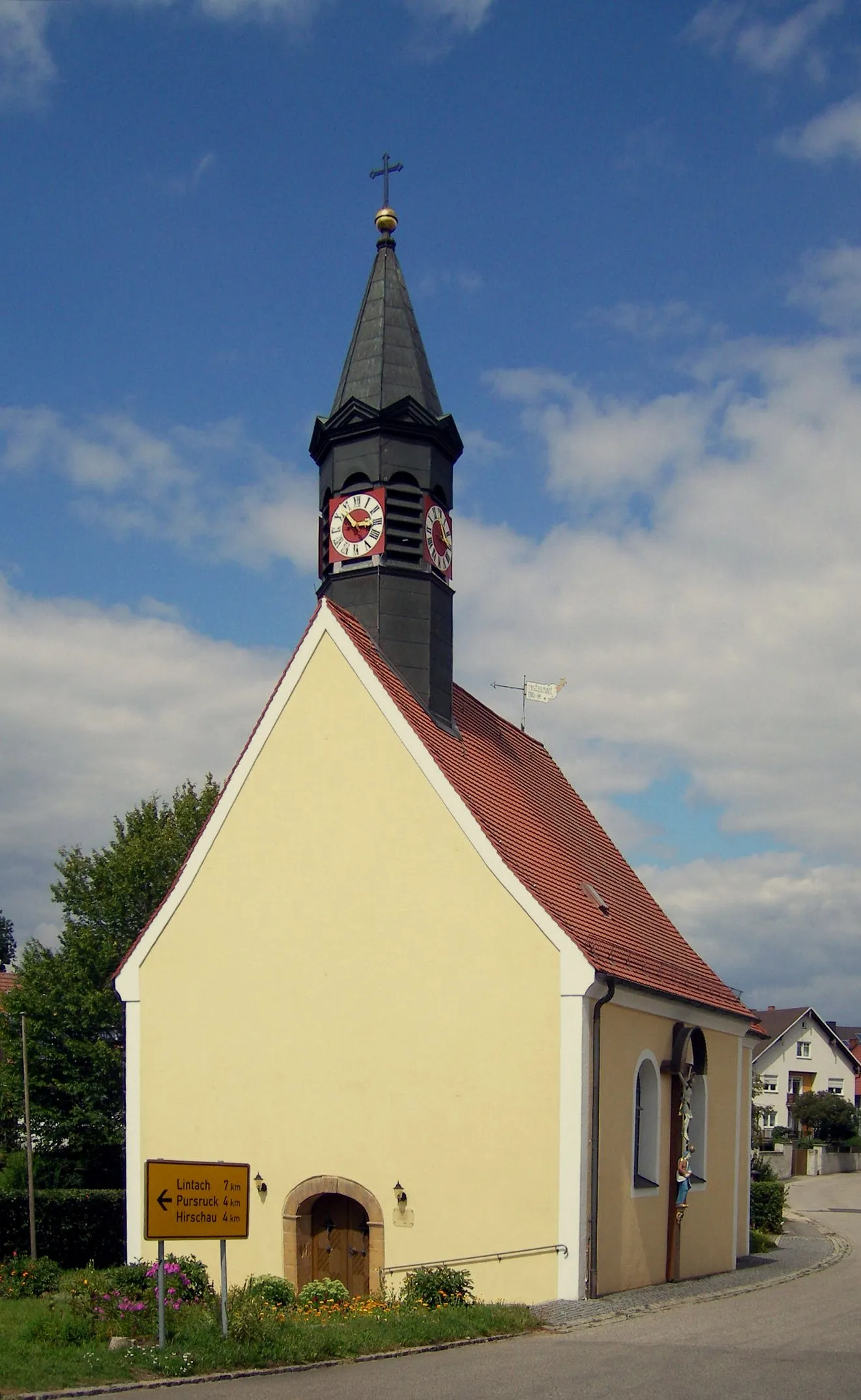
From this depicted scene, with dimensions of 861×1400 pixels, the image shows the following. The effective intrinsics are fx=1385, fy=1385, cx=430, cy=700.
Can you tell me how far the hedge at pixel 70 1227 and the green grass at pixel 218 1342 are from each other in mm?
9026

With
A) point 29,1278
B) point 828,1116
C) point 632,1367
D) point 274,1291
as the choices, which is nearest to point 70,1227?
point 29,1278

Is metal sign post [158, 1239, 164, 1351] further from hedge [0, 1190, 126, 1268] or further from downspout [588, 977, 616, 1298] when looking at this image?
hedge [0, 1190, 126, 1268]

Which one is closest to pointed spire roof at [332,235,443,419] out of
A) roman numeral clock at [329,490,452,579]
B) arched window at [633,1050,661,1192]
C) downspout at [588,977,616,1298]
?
roman numeral clock at [329,490,452,579]

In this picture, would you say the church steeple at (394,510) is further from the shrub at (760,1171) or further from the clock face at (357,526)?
the shrub at (760,1171)

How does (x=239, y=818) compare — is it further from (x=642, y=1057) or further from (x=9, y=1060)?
(x=9, y=1060)

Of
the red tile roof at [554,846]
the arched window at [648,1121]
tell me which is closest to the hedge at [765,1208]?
the red tile roof at [554,846]

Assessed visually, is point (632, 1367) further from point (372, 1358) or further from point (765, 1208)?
point (765, 1208)

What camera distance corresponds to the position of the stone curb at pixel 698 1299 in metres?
15.1

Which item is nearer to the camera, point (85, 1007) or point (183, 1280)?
point (183, 1280)

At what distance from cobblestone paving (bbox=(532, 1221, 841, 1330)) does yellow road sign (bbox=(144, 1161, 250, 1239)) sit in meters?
4.03

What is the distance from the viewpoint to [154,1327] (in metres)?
13.8

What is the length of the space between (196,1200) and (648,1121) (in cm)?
888

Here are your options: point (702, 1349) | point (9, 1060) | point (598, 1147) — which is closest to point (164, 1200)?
point (702, 1349)

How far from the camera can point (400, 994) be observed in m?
18.2
